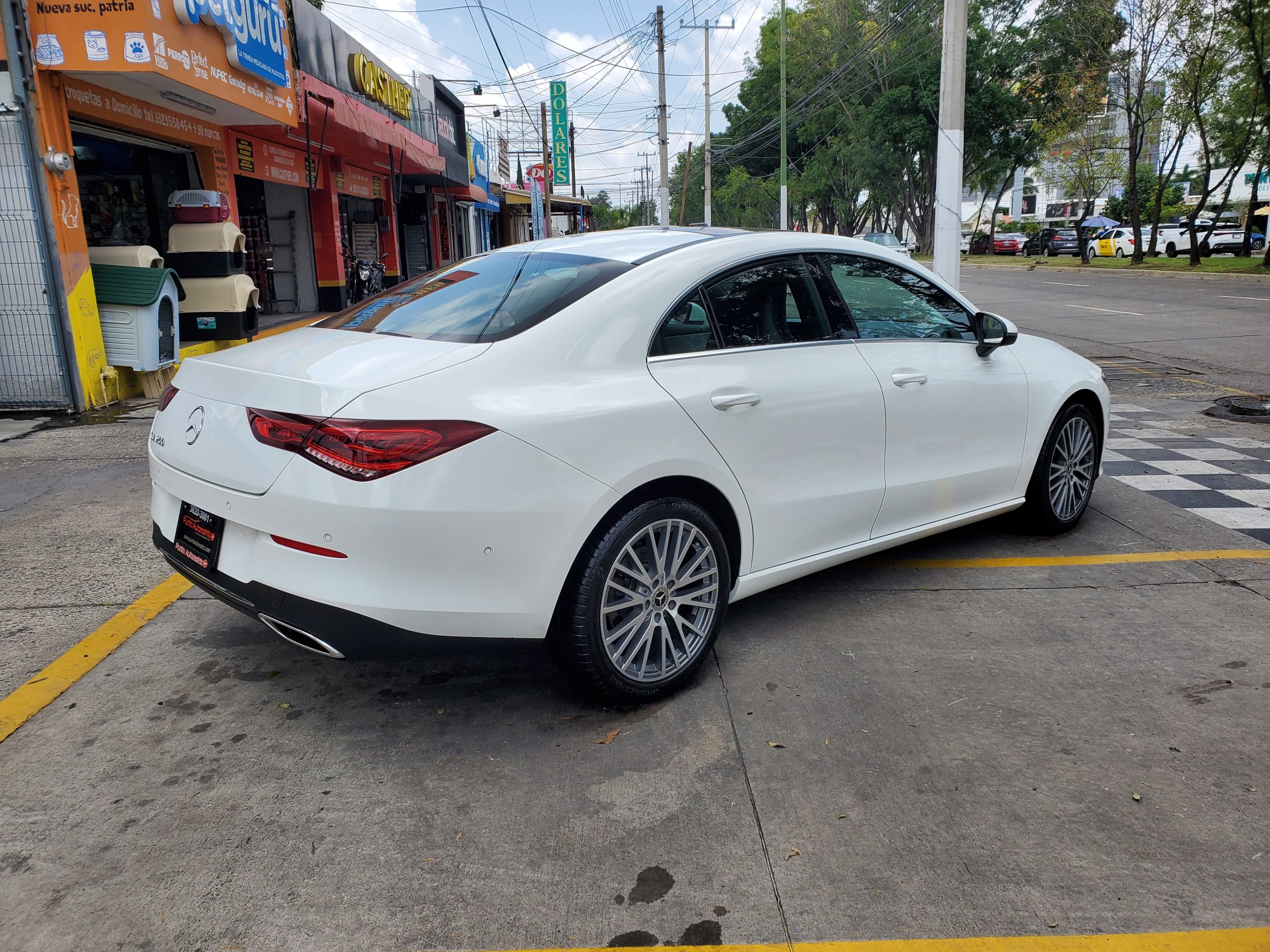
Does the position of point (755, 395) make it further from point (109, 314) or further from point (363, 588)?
point (109, 314)

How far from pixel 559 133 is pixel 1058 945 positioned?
36569mm

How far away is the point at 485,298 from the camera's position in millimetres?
3596

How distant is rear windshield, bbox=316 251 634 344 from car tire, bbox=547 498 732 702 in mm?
777

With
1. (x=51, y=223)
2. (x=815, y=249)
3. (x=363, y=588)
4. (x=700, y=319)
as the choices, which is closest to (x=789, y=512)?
(x=700, y=319)

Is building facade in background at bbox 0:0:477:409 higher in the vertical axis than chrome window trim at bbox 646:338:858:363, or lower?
higher

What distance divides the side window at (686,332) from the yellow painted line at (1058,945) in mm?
1869

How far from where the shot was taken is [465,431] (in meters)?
2.81

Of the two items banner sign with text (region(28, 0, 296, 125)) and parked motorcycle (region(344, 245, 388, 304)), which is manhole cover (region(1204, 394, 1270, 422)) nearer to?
→ banner sign with text (region(28, 0, 296, 125))

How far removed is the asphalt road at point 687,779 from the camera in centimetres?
237

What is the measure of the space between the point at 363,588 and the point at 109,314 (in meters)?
8.22

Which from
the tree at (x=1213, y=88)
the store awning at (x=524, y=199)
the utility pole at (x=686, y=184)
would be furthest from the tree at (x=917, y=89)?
the store awning at (x=524, y=199)

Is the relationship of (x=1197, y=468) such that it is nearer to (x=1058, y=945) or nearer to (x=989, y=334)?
(x=989, y=334)

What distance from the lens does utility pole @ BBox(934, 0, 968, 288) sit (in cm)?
1066

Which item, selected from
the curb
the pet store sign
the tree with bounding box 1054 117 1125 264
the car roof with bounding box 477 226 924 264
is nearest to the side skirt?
the car roof with bounding box 477 226 924 264
